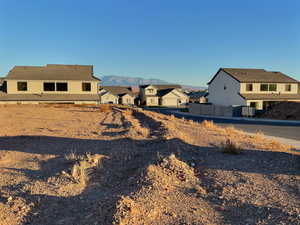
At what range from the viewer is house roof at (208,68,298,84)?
1523 inches

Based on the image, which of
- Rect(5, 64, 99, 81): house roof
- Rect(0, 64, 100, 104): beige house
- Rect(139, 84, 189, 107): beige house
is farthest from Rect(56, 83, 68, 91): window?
Rect(139, 84, 189, 107): beige house

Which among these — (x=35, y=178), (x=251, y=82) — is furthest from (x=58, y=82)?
(x=35, y=178)

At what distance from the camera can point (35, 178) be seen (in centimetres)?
625

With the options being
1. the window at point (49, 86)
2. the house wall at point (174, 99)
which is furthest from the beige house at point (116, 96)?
the window at point (49, 86)

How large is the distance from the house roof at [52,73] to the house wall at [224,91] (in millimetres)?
21355

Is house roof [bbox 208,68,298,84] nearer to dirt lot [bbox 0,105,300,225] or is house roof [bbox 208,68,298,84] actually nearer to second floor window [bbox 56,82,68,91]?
second floor window [bbox 56,82,68,91]

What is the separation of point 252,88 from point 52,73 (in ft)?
111

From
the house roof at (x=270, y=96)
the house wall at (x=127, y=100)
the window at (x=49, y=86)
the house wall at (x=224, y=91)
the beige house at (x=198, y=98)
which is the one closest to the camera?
the house roof at (x=270, y=96)

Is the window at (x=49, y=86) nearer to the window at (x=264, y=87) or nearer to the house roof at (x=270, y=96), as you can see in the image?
the house roof at (x=270, y=96)

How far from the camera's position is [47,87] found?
3978 centimetres

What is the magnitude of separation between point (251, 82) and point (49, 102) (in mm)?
32693

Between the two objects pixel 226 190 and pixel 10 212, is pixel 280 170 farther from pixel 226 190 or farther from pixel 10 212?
pixel 10 212

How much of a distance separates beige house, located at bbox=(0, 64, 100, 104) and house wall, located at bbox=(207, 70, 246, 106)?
21.3 meters

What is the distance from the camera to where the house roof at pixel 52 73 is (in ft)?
129
